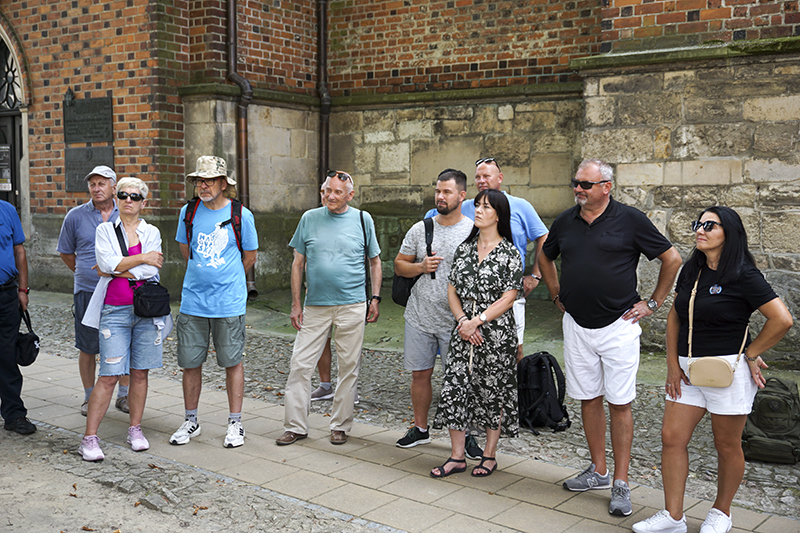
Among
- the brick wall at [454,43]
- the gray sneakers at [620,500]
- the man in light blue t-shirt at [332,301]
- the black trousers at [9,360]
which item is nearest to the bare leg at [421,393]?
the man in light blue t-shirt at [332,301]

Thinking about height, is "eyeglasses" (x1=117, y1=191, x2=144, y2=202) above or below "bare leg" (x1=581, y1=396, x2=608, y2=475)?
above

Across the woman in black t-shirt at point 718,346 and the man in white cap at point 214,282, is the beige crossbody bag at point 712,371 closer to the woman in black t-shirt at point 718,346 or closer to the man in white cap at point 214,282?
the woman in black t-shirt at point 718,346

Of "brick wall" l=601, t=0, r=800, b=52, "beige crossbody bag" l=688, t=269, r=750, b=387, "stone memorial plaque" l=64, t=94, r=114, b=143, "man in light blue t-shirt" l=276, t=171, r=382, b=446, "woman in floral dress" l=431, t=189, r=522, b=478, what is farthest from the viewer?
"stone memorial plaque" l=64, t=94, r=114, b=143

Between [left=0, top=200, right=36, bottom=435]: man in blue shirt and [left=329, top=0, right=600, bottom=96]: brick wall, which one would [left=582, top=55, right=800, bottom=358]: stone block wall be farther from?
[left=0, top=200, right=36, bottom=435]: man in blue shirt

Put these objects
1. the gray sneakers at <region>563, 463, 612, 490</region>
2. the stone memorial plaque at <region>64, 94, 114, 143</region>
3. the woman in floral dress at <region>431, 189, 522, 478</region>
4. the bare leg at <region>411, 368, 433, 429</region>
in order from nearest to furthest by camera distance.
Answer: the gray sneakers at <region>563, 463, 612, 490</region>, the woman in floral dress at <region>431, 189, 522, 478</region>, the bare leg at <region>411, 368, 433, 429</region>, the stone memorial plaque at <region>64, 94, 114, 143</region>

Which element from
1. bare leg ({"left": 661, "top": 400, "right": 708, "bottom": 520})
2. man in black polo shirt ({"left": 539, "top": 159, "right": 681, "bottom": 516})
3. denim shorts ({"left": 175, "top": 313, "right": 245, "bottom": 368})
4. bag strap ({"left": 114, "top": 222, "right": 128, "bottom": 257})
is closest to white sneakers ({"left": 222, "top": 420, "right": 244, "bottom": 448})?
denim shorts ({"left": 175, "top": 313, "right": 245, "bottom": 368})

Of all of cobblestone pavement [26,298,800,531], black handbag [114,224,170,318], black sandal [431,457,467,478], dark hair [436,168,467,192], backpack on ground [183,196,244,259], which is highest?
dark hair [436,168,467,192]

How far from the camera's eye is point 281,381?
715cm

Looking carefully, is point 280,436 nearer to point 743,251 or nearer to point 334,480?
point 334,480

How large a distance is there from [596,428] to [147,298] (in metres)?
2.84

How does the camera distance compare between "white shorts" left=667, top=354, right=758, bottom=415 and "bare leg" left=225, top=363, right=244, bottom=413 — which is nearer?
"white shorts" left=667, top=354, right=758, bottom=415

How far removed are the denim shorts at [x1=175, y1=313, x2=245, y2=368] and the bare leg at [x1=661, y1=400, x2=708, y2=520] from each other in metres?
2.79

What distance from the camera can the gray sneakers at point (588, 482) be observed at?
446cm

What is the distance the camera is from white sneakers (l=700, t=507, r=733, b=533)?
12.4 feet
